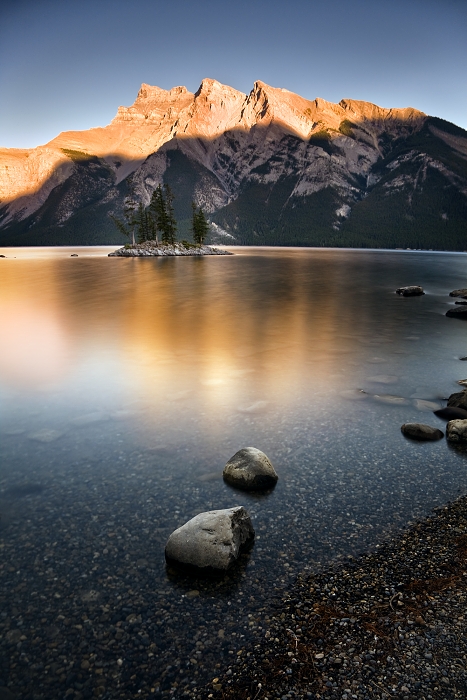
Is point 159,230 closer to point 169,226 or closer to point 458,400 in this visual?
point 169,226

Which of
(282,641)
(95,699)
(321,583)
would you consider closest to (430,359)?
(321,583)

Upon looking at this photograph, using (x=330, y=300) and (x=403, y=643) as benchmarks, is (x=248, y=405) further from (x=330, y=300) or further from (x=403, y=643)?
(x=330, y=300)

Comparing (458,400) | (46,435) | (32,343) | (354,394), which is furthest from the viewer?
(32,343)

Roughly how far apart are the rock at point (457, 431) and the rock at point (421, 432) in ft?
1.30

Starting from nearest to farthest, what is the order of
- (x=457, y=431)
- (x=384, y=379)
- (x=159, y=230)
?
(x=457, y=431)
(x=384, y=379)
(x=159, y=230)

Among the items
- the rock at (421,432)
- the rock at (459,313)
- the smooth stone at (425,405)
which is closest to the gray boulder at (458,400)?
the smooth stone at (425,405)

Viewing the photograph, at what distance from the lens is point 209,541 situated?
10.3 m

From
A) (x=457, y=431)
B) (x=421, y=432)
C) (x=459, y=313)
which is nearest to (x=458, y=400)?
(x=457, y=431)

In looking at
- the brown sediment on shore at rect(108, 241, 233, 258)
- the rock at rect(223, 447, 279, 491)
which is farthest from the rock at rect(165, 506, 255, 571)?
the brown sediment on shore at rect(108, 241, 233, 258)

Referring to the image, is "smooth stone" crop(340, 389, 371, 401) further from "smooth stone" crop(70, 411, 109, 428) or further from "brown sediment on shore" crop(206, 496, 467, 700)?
"smooth stone" crop(70, 411, 109, 428)

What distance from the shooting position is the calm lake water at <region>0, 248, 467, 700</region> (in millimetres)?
8250

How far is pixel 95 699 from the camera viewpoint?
716cm

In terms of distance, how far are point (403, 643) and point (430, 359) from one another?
25.6 m

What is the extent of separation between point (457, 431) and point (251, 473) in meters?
9.28
